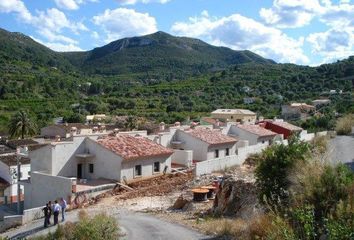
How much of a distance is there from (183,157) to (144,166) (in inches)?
215

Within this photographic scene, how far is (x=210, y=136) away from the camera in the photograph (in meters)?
37.8

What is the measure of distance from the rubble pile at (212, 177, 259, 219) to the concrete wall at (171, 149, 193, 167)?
1389 centimetres

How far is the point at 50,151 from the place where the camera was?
28.1 m

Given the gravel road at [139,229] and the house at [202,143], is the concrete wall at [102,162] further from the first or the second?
the house at [202,143]

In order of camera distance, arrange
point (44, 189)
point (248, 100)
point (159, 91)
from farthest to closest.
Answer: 1. point (159, 91)
2. point (248, 100)
3. point (44, 189)

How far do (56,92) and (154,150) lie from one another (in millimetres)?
96368

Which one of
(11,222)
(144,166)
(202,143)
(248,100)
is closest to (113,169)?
(144,166)

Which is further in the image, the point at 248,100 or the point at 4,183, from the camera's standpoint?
the point at 248,100

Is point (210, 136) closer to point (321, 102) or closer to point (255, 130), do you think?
point (255, 130)

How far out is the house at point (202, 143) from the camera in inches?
1428

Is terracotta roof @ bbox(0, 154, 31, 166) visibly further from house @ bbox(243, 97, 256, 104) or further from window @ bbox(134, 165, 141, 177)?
house @ bbox(243, 97, 256, 104)

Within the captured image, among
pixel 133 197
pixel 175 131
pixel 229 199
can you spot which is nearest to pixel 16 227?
pixel 133 197

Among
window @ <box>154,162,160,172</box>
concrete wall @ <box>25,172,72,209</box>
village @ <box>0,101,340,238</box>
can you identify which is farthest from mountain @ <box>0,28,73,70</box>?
concrete wall @ <box>25,172,72,209</box>

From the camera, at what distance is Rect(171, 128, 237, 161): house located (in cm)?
3628
